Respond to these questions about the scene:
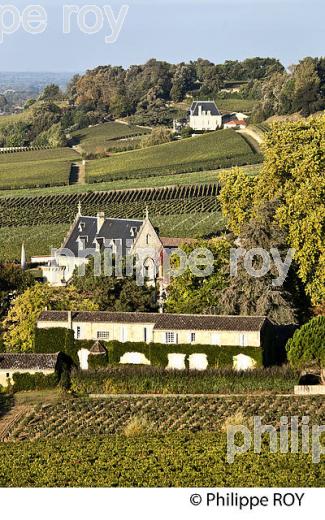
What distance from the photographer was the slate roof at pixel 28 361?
4303cm

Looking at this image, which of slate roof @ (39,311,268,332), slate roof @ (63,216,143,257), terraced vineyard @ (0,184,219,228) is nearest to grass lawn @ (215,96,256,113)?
terraced vineyard @ (0,184,219,228)

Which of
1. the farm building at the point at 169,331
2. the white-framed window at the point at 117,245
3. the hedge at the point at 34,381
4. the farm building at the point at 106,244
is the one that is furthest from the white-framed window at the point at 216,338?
the white-framed window at the point at 117,245

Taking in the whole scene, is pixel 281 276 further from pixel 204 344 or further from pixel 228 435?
pixel 228 435

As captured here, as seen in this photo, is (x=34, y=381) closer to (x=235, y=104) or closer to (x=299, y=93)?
(x=299, y=93)

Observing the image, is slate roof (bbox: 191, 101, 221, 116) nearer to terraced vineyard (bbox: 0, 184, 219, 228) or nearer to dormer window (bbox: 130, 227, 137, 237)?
terraced vineyard (bbox: 0, 184, 219, 228)

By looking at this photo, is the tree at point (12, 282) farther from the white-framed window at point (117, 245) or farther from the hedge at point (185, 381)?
the hedge at point (185, 381)

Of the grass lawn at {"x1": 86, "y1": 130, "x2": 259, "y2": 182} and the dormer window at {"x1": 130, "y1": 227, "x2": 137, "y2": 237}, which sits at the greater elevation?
the grass lawn at {"x1": 86, "y1": 130, "x2": 259, "y2": 182}

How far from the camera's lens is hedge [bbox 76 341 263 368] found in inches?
1725

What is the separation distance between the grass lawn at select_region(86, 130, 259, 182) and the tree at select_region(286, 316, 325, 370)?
5790cm

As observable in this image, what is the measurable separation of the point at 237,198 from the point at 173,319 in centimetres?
1283

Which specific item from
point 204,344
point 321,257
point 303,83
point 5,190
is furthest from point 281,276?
point 303,83

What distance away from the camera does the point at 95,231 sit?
59.6 m

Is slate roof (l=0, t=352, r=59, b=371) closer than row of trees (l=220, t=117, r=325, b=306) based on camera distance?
Yes

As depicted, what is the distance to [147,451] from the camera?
34.4 metres
